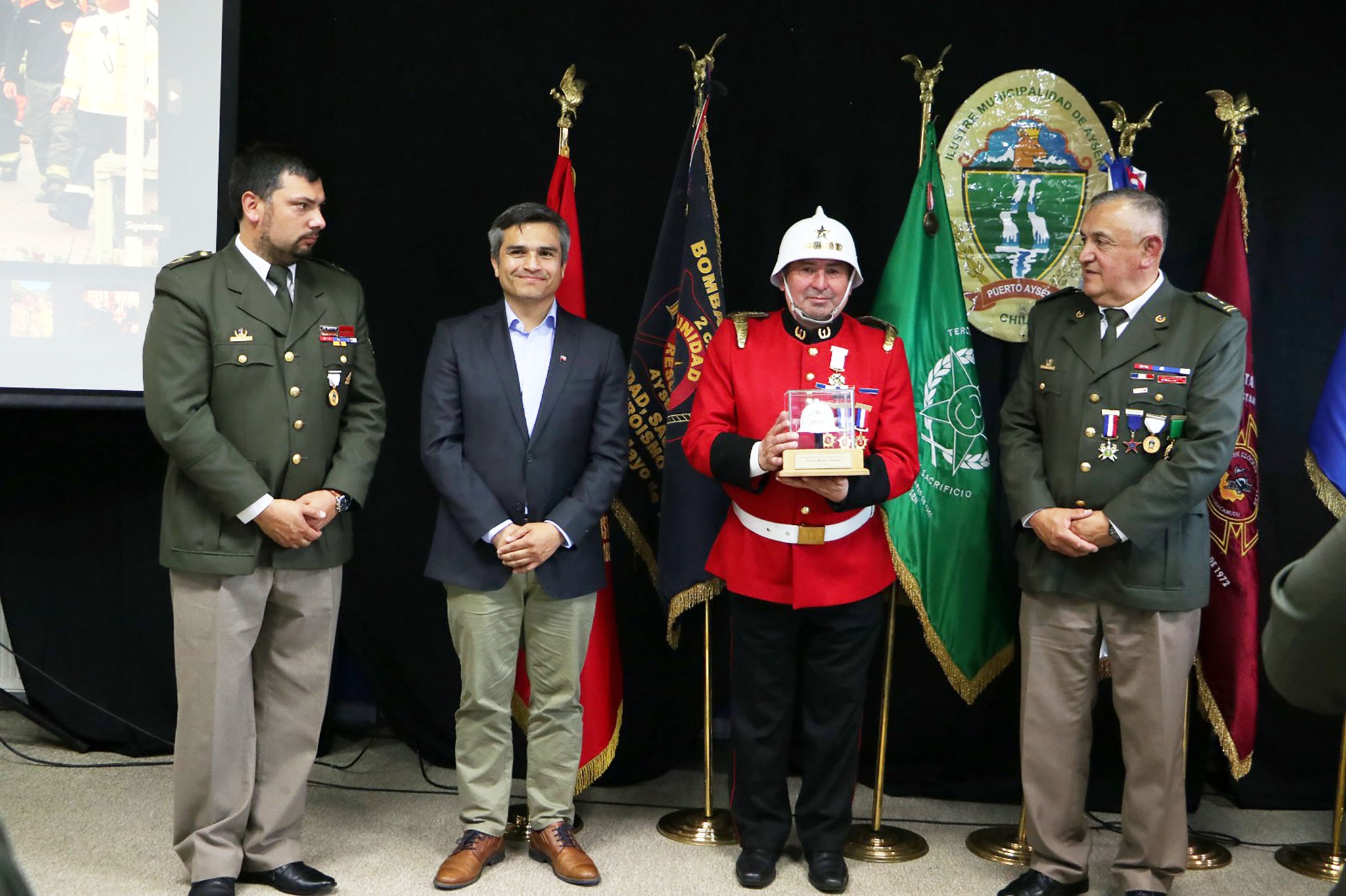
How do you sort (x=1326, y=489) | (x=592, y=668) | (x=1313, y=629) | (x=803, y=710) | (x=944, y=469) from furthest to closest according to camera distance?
(x=592, y=668) → (x=944, y=469) → (x=1326, y=489) → (x=803, y=710) → (x=1313, y=629)

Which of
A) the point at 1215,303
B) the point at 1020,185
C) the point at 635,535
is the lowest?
the point at 635,535

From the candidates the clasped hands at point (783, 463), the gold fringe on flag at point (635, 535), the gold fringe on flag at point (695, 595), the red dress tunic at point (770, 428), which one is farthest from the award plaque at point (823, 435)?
the gold fringe on flag at point (635, 535)

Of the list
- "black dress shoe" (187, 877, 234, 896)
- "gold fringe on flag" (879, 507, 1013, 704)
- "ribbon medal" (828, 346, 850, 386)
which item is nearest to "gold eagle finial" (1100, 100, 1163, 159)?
"ribbon medal" (828, 346, 850, 386)

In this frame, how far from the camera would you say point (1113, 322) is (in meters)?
3.23

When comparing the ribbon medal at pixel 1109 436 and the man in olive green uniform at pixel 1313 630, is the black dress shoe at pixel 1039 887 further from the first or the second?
the man in olive green uniform at pixel 1313 630

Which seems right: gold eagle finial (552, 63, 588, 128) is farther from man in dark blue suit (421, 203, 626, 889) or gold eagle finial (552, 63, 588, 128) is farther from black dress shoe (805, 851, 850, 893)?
black dress shoe (805, 851, 850, 893)

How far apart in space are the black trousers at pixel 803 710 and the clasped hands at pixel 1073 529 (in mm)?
476

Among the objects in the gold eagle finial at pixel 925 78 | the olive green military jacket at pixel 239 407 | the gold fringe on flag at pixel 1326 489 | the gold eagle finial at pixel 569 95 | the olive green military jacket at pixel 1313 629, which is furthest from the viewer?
the gold eagle finial at pixel 569 95

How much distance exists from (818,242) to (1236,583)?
1.51 meters

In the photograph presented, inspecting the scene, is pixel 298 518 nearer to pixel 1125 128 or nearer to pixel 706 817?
pixel 706 817

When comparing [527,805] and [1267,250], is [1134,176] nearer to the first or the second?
[1267,250]

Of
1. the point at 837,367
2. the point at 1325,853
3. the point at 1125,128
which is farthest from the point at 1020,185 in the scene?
the point at 1325,853

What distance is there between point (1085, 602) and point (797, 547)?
2.41ft

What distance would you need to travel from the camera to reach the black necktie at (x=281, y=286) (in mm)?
3172
